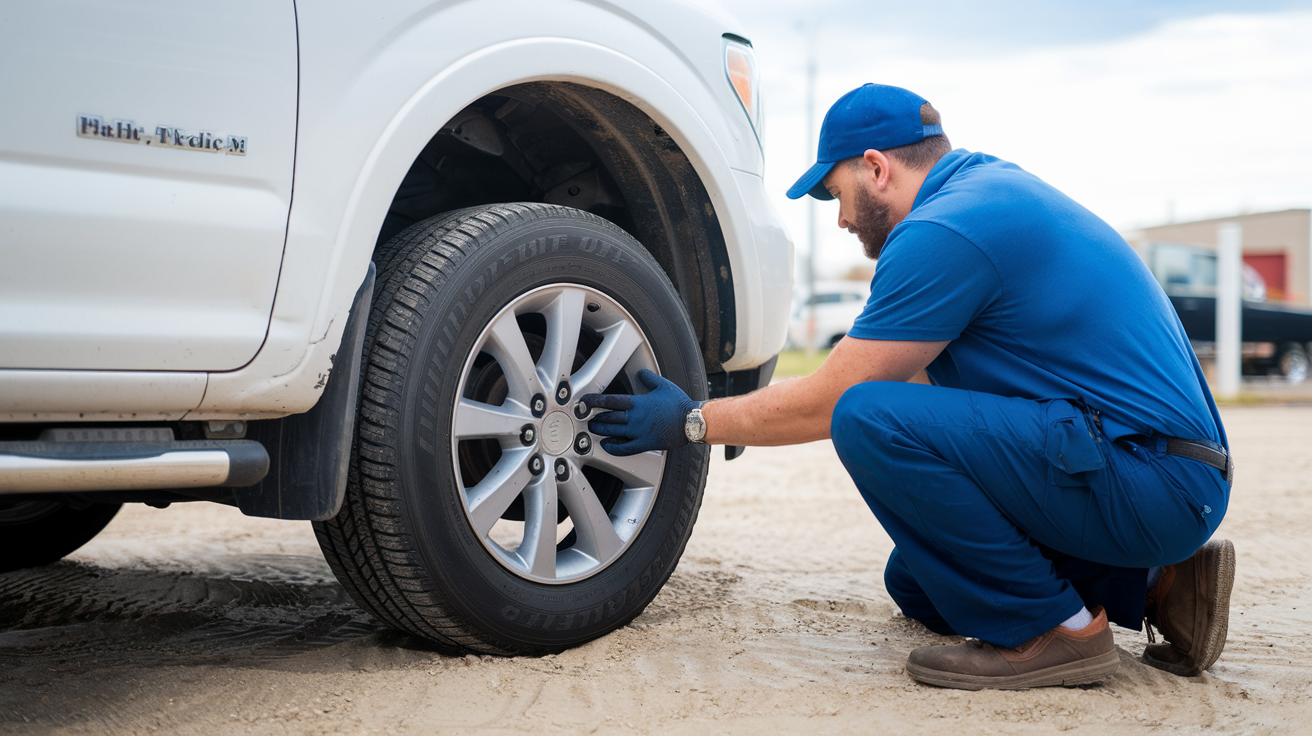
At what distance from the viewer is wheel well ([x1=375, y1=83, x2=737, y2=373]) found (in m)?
2.29

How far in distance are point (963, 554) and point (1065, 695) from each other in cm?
32

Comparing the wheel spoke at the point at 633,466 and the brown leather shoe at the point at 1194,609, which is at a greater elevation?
the wheel spoke at the point at 633,466

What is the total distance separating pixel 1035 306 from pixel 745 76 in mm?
988

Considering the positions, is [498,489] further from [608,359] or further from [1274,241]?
[1274,241]

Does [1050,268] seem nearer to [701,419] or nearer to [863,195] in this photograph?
[863,195]

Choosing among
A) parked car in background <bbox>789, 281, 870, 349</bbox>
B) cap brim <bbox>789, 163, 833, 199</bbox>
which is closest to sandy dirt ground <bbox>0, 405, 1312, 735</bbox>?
cap brim <bbox>789, 163, 833, 199</bbox>

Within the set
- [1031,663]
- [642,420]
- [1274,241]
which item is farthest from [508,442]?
[1274,241]

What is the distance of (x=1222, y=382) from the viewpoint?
10.6 metres

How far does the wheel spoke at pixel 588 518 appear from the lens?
6.77ft

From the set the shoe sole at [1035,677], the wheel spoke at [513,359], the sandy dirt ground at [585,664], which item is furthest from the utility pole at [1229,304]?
the wheel spoke at [513,359]

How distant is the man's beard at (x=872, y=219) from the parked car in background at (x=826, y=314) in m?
18.9

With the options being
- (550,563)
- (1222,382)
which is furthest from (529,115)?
(1222,382)

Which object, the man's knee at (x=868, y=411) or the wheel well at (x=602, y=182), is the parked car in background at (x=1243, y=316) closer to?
the wheel well at (x=602, y=182)

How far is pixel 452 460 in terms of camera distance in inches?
73.9
